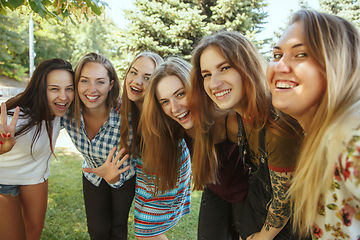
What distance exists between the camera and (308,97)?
45.1 inches

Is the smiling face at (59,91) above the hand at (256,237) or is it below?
above

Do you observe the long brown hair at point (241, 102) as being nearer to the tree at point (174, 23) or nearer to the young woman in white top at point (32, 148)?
the young woman in white top at point (32, 148)

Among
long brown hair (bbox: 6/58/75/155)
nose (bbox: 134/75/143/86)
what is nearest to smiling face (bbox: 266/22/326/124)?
nose (bbox: 134/75/143/86)

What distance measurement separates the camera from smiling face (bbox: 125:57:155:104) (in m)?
2.69

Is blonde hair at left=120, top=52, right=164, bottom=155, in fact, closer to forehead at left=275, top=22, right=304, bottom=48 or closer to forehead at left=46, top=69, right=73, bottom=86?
forehead at left=46, top=69, right=73, bottom=86

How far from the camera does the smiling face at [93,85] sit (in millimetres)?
2592

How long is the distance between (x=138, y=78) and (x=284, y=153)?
1797 mm

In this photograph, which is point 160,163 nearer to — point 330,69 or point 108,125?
point 108,125

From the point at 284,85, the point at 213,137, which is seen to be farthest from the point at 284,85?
the point at 213,137

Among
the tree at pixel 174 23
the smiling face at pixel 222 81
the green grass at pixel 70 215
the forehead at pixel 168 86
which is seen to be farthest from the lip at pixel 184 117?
the tree at pixel 174 23

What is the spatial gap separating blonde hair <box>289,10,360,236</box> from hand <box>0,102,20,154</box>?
2379mm

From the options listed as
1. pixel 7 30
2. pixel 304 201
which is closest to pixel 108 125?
pixel 304 201

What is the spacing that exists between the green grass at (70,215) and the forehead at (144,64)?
2455 millimetres

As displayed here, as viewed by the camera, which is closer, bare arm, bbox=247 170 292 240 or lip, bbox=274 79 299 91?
lip, bbox=274 79 299 91
